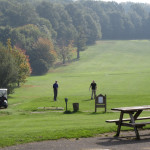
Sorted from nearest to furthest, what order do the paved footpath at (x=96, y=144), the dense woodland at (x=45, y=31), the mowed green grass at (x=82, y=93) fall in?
1. the paved footpath at (x=96, y=144)
2. the mowed green grass at (x=82, y=93)
3. the dense woodland at (x=45, y=31)

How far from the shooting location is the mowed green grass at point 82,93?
1566 centimetres

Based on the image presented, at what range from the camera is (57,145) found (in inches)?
500

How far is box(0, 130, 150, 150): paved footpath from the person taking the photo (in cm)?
1226

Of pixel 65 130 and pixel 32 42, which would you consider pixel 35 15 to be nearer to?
pixel 32 42

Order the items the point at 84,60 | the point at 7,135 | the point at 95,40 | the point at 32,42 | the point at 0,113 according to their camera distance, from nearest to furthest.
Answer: the point at 7,135 → the point at 0,113 → the point at 32,42 → the point at 84,60 → the point at 95,40

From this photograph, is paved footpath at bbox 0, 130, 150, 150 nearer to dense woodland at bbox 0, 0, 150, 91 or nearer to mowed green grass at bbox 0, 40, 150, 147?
mowed green grass at bbox 0, 40, 150, 147

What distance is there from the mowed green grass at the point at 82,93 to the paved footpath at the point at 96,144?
0.57 metres

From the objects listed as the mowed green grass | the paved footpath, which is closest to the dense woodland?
the mowed green grass

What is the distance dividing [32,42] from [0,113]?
93835mm

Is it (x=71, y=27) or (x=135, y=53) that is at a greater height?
(x=71, y=27)

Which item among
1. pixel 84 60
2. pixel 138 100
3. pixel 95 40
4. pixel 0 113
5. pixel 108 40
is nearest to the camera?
pixel 0 113

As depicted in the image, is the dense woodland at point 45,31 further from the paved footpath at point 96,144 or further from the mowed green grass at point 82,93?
the paved footpath at point 96,144

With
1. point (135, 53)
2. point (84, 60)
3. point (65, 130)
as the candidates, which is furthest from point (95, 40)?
point (65, 130)

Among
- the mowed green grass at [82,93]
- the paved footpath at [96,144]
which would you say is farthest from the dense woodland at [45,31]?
the paved footpath at [96,144]
